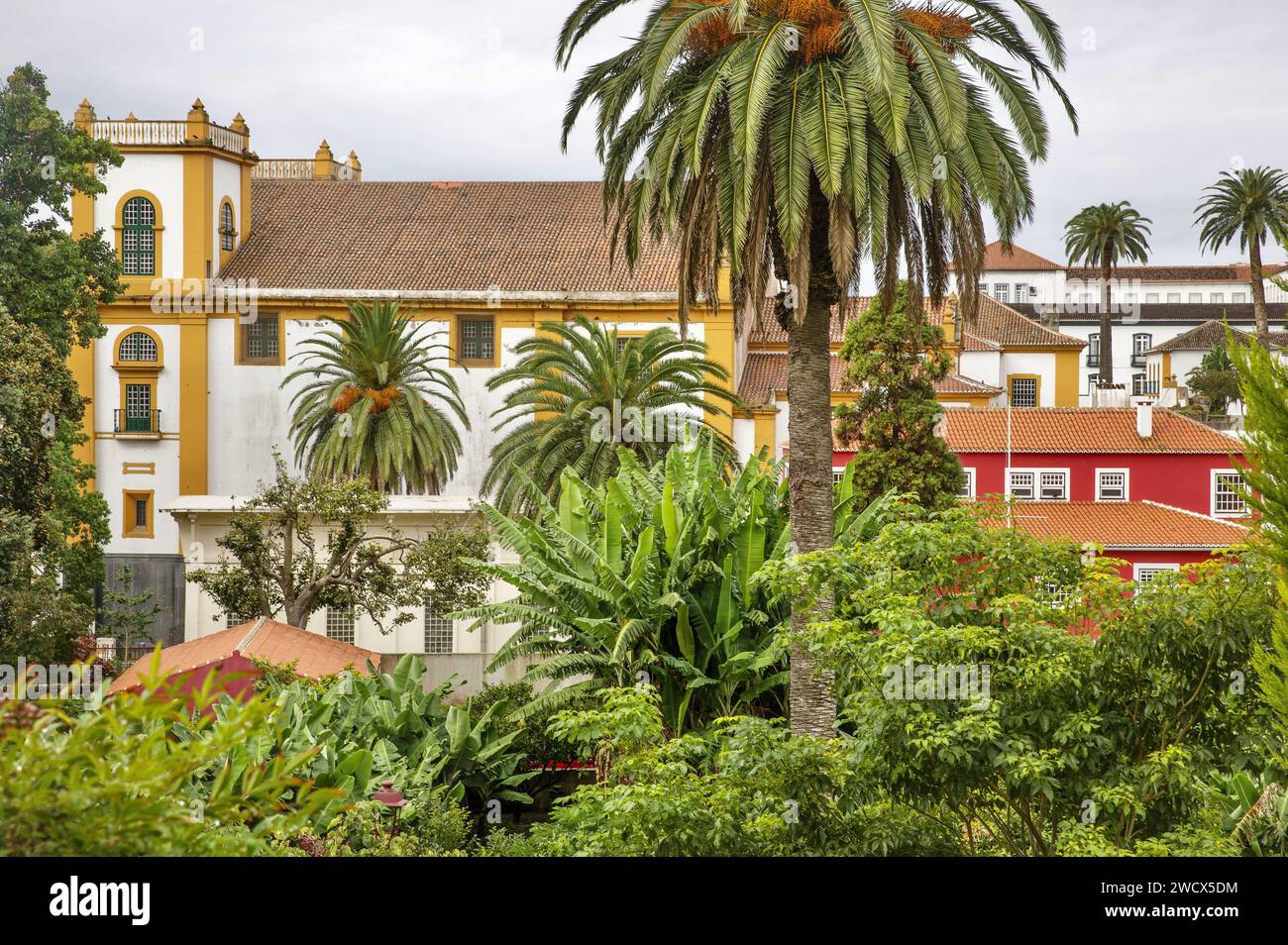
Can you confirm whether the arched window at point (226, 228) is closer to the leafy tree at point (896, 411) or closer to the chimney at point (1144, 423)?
the leafy tree at point (896, 411)

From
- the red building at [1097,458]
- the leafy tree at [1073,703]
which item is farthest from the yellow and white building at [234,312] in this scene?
the leafy tree at [1073,703]

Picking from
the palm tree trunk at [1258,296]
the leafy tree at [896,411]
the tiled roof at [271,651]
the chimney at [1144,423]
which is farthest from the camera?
the chimney at [1144,423]

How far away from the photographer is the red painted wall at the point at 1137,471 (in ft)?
147

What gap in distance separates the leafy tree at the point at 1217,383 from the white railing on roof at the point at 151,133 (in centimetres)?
4918

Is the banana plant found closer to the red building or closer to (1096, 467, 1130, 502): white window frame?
the red building

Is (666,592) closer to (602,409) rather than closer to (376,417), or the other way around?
(602,409)

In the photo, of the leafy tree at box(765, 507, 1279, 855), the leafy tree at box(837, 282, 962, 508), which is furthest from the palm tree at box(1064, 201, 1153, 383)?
the leafy tree at box(765, 507, 1279, 855)

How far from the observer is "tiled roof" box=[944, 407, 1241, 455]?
45.1m

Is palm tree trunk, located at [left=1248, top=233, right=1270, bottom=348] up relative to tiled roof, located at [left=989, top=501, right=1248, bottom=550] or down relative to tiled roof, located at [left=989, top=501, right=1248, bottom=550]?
up

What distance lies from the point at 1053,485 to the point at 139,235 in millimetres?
38843

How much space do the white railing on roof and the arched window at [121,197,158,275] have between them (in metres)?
2.51

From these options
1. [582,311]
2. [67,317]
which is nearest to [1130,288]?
[582,311]
